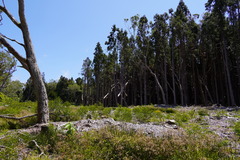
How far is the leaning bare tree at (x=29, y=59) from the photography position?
5.03 meters

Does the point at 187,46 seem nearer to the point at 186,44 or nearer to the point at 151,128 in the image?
the point at 186,44

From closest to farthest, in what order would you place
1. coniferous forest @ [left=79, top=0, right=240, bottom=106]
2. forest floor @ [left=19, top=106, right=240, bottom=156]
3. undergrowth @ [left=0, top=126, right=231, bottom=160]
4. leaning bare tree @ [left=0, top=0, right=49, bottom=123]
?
undergrowth @ [left=0, top=126, right=231, bottom=160], forest floor @ [left=19, top=106, right=240, bottom=156], leaning bare tree @ [left=0, top=0, right=49, bottom=123], coniferous forest @ [left=79, top=0, right=240, bottom=106]

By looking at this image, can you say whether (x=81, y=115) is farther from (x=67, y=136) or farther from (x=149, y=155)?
(x=149, y=155)

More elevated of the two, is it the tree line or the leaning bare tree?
the tree line

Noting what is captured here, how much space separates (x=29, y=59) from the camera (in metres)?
5.22

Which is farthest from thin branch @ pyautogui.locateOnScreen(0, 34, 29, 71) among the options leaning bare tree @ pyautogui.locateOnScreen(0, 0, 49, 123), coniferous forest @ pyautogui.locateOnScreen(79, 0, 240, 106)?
coniferous forest @ pyautogui.locateOnScreen(79, 0, 240, 106)

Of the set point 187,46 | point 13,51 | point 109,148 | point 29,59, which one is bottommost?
point 109,148

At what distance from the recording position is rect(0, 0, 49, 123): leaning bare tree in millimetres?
5027

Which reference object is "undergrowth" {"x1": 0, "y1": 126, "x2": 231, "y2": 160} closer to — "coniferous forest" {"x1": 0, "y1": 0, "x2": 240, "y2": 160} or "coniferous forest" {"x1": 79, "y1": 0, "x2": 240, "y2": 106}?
"coniferous forest" {"x1": 0, "y1": 0, "x2": 240, "y2": 160}

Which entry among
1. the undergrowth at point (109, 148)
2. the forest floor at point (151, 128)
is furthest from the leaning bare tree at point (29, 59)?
the undergrowth at point (109, 148)

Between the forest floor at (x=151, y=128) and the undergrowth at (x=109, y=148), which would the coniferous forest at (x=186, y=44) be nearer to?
the forest floor at (x=151, y=128)

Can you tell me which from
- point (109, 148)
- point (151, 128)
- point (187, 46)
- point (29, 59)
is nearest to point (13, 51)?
point (29, 59)

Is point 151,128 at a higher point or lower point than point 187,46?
lower

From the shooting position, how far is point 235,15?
58.2 feet
